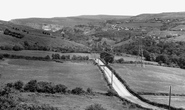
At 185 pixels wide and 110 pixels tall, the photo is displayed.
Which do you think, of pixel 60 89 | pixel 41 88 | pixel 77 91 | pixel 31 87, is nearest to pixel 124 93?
pixel 77 91

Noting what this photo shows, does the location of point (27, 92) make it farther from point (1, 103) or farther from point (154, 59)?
point (154, 59)

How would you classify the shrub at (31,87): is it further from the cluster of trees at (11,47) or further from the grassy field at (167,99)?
the cluster of trees at (11,47)

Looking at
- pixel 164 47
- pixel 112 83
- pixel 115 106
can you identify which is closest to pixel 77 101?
pixel 115 106

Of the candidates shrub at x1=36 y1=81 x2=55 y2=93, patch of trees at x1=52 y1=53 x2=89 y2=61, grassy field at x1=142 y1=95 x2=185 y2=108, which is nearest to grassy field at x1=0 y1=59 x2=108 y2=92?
shrub at x1=36 y1=81 x2=55 y2=93

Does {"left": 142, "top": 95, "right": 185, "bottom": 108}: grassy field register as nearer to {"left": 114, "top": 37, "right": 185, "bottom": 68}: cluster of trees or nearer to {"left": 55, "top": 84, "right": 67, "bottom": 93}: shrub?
{"left": 55, "top": 84, "right": 67, "bottom": 93}: shrub

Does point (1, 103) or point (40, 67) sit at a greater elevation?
point (1, 103)

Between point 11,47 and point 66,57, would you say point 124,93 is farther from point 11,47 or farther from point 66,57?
point 11,47
